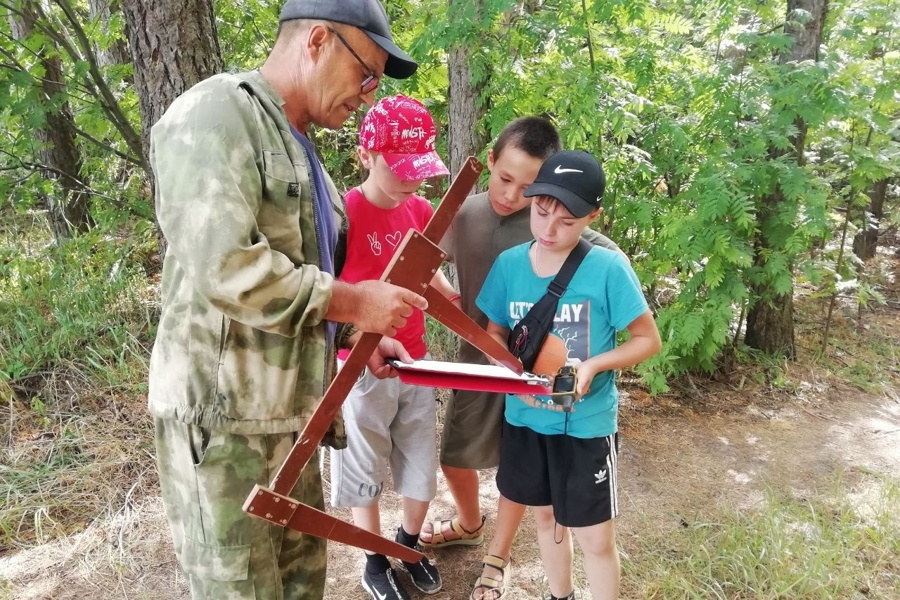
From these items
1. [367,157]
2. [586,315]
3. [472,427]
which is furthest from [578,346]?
[367,157]

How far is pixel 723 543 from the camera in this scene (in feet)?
9.07

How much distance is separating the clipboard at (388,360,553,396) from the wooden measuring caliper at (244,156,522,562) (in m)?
0.21

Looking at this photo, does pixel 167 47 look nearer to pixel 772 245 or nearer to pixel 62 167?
pixel 62 167

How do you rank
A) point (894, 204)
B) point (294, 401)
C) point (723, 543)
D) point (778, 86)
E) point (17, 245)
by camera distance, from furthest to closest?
point (894, 204) < point (17, 245) < point (778, 86) < point (723, 543) < point (294, 401)

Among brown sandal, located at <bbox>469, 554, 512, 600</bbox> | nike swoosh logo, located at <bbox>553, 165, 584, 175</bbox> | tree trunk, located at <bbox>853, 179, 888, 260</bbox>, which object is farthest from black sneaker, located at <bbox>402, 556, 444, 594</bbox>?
tree trunk, located at <bbox>853, 179, 888, 260</bbox>

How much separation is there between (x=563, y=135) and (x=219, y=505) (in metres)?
2.81

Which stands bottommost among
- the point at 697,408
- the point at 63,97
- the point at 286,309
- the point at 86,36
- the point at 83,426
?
the point at 697,408

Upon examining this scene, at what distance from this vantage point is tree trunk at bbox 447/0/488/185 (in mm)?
3680

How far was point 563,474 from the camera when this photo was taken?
2096 millimetres

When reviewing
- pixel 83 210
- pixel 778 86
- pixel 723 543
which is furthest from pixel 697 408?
pixel 83 210

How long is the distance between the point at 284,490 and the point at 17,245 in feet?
18.5

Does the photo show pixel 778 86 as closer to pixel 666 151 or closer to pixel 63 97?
pixel 666 151

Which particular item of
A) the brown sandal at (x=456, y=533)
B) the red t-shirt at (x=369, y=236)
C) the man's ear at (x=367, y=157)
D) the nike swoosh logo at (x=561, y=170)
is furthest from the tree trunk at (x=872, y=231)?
the man's ear at (x=367, y=157)

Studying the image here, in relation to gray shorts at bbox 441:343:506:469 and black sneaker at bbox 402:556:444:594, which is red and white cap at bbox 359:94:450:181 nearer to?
gray shorts at bbox 441:343:506:469
